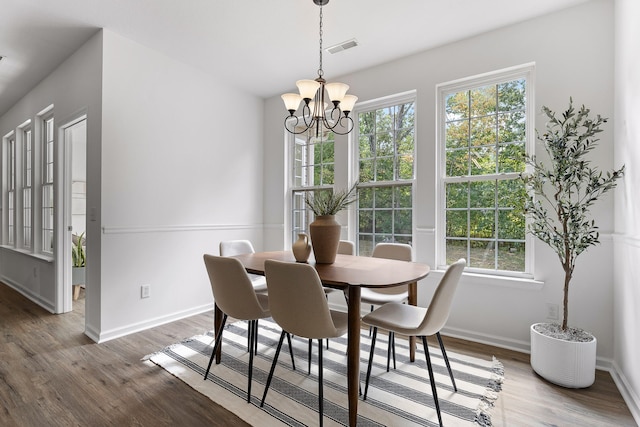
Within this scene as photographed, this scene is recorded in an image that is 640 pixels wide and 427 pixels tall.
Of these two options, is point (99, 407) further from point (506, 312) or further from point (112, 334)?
point (506, 312)

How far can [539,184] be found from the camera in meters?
2.36

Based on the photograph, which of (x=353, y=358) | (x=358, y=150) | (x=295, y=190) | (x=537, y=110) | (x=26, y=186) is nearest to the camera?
(x=353, y=358)

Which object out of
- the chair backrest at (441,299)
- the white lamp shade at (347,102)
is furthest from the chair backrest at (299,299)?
the white lamp shade at (347,102)

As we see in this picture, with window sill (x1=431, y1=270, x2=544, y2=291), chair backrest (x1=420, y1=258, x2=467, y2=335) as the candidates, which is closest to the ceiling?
chair backrest (x1=420, y1=258, x2=467, y2=335)

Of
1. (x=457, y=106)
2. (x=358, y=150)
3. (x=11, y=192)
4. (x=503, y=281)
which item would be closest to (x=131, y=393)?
(x=503, y=281)

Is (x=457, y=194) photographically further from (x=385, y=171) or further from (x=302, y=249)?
(x=302, y=249)

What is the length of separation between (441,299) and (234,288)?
119 cm

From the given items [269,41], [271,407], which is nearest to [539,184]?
[271,407]

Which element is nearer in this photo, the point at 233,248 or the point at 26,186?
the point at 233,248

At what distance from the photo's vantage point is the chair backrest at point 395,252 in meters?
2.69

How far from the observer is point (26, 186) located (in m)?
4.59

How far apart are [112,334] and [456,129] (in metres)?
3.69

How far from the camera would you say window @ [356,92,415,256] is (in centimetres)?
334

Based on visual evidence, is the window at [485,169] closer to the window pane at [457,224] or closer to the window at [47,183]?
the window pane at [457,224]
